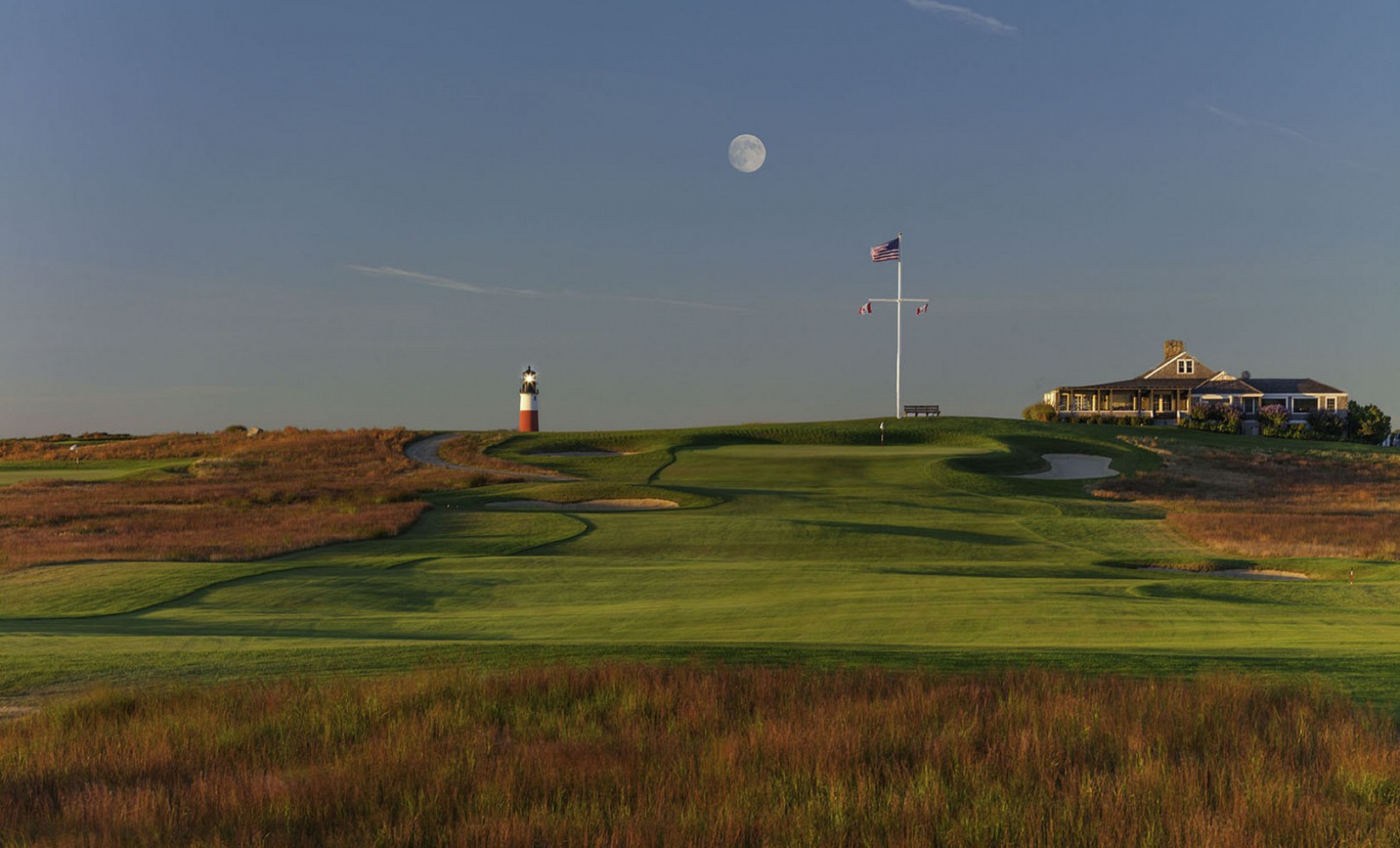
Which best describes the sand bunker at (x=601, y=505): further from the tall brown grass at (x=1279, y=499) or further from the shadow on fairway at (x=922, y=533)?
the tall brown grass at (x=1279, y=499)

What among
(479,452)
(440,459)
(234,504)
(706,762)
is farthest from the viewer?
(479,452)

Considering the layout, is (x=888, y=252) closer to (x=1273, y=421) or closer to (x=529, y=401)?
(x=529, y=401)

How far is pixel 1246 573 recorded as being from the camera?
25.0m

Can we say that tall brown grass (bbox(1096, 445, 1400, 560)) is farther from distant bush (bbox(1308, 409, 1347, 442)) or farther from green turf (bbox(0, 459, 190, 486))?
green turf (bbox(0, 459, 190, 486))

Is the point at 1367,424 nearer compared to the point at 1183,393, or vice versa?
the point at 1367,424

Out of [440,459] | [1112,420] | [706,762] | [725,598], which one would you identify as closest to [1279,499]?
[725,598]

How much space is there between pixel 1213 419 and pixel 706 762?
3716 inches

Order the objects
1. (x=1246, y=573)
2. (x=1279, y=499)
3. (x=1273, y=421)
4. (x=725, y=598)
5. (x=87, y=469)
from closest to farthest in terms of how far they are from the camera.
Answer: (x=725, y=598)
(x=1246, y=573)
(x=1279, y=499)
(x=87, y=469)
(x=1273, y=421)

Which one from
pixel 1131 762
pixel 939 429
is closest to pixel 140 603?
pixel 1131 762

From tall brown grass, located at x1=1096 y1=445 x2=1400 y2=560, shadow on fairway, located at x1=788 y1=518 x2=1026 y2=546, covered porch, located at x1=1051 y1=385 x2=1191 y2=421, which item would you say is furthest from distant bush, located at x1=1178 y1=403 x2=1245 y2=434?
shadow on fairway, located at x1=788 y1=518 x2=1026 y2=546

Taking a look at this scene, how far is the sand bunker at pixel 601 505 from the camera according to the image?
1446 inches

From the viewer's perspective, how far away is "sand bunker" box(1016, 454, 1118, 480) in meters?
48.8

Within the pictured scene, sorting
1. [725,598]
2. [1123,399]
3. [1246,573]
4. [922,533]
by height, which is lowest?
[1246,573]

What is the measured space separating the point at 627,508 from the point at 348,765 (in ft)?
97.1
